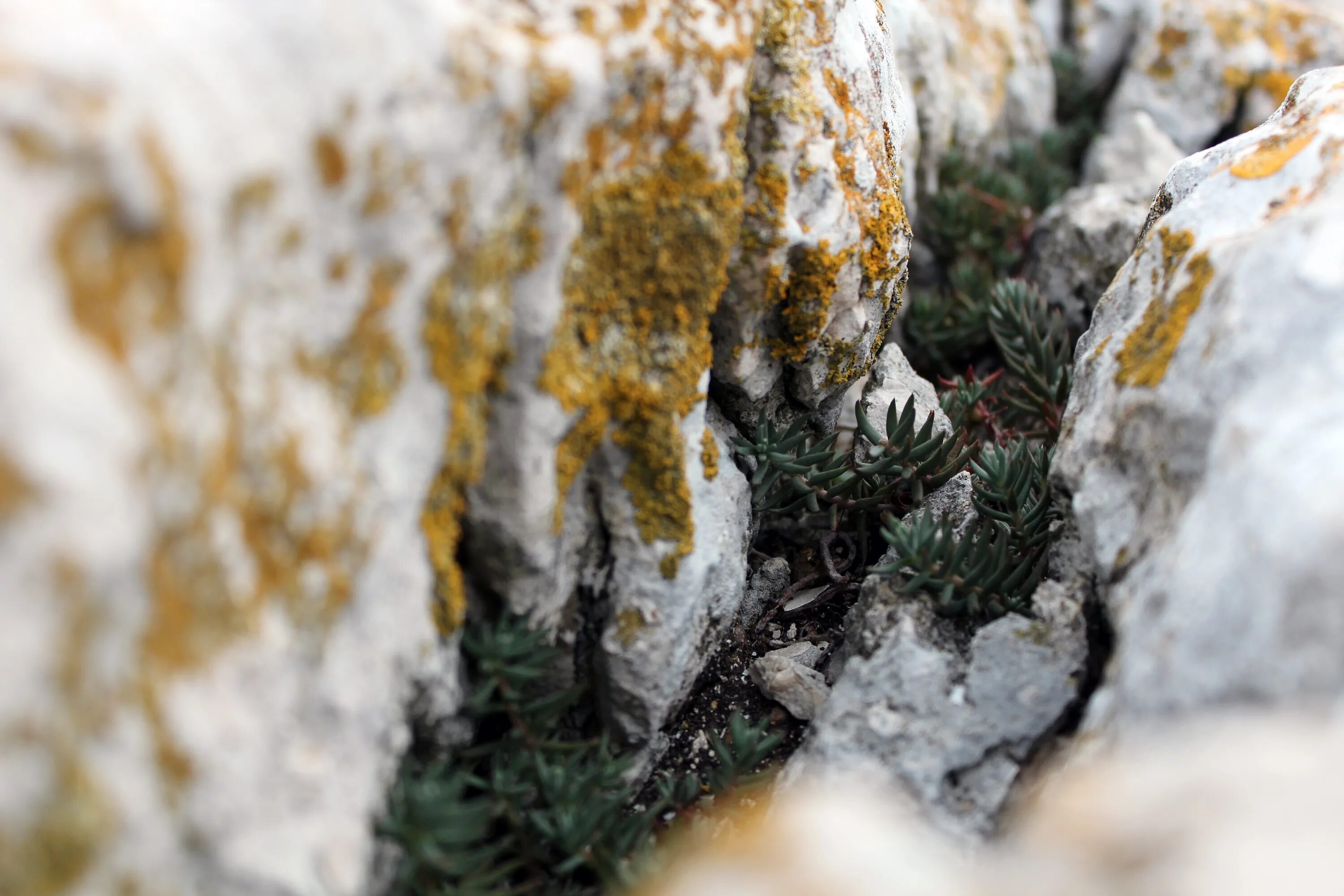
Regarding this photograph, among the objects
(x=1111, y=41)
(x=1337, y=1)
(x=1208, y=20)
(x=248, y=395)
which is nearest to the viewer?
(x=248, y=395)

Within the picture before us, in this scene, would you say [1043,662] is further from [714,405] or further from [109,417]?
[109,417]

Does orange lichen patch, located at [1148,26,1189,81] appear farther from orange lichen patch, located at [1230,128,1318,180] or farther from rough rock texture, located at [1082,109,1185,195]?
orange lichen patch, located at [1230,128,1318,180]

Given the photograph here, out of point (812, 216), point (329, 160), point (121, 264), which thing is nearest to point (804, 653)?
point (812, 216)

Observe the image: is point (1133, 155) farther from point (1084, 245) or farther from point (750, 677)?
point (750, 677)

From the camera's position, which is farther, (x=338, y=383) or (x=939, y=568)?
(x=939, y=568)

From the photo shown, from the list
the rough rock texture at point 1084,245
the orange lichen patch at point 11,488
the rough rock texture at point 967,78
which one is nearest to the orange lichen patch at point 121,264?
the orange lichen patch at point 11,488

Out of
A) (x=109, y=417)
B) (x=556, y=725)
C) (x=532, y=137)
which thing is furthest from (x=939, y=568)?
(x=109, y=417)

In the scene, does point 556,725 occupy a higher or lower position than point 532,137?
lower

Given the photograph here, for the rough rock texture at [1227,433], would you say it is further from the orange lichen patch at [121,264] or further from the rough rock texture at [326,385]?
the orange lichen patch at [121,264]
